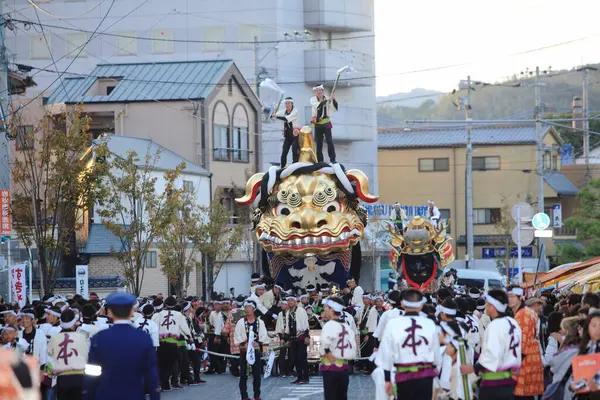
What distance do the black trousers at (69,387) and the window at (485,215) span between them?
5348cm

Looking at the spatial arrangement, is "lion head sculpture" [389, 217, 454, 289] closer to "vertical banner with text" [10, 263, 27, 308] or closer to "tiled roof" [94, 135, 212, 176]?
"vertical banner with text" [10, 263, 27, 308]

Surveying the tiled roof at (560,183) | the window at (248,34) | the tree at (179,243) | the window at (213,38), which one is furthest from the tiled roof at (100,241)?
the tiled roof at (560,183)

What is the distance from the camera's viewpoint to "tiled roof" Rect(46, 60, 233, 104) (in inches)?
1907

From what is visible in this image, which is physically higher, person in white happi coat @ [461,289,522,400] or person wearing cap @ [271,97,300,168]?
person wearing cap @ [271,97,300,168]

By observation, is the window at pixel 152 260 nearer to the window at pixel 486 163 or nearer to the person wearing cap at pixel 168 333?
the person wearing cap at pixel 168 333

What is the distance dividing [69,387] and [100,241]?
2536 centimetres

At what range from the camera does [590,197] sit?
4725 centimetres

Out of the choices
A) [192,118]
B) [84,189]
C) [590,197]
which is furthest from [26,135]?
[590,197]

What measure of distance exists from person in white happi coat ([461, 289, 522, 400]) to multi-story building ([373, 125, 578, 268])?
52639mm

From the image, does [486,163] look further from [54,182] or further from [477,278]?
[54,182]

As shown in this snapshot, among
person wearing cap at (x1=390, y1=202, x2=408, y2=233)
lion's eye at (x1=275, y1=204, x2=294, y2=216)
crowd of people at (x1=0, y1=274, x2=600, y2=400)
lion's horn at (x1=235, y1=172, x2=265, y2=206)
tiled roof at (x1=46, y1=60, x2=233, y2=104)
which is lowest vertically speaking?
crowd of people at (x1=0, y1=274, x2=600, y2=400)

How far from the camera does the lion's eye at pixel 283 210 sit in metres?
27.6

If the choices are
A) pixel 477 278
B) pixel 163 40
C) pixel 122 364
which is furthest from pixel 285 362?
pixel 163 40

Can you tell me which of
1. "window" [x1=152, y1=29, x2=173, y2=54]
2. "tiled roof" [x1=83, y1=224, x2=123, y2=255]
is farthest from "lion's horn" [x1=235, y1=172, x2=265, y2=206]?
"window" [x1=152, y1=29, x2=173, y2=54]
